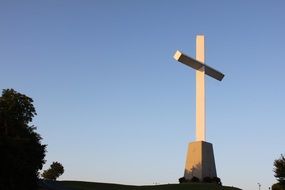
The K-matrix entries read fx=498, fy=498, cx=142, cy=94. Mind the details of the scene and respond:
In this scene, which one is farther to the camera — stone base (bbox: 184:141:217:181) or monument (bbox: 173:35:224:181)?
stone base (bbox: 184:141:217:181)

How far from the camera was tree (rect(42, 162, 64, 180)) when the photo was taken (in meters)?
112

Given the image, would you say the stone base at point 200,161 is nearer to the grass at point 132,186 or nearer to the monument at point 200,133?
the monument at point 200,133

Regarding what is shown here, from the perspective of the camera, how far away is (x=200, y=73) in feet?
246

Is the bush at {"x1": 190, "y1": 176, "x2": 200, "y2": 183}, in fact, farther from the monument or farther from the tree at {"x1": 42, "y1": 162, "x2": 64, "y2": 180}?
the tree at {"x1": 42, "y1": 162, "x2": 64, "y2": 180}

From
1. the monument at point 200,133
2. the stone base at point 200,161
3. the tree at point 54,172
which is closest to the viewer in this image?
the monument at point 200,133

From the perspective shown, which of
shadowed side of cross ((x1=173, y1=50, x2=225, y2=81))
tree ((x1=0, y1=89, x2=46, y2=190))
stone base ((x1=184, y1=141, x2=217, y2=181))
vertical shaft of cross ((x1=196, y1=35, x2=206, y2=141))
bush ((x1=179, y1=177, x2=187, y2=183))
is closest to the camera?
tree ((x1=0, y1=89, x2=46, y2=190))

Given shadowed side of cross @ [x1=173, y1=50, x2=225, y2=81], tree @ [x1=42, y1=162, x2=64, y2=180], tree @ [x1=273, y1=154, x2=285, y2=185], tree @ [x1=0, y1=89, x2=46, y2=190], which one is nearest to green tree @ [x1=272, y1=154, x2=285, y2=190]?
tree @ [x1=273, y1=154, x2=285, y2=185]

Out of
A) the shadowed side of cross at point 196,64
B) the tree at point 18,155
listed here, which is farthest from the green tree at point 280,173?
the tree at point 18,155

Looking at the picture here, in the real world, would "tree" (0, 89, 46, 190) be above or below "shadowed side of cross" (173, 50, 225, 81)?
below

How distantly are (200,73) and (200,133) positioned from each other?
906cm

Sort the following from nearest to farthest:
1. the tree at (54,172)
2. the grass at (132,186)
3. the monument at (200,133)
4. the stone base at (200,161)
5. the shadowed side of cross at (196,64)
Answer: the grass at (132,186)
the shadowed side of cross at (196,64)
the monument at (200,133)
the stone base at (200,161)
the tree at (54,172)

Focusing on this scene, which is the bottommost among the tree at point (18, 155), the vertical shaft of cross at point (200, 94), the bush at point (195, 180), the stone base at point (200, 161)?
the tree at point (18, 155)

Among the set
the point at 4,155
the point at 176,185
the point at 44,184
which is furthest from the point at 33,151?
the point at 176,185

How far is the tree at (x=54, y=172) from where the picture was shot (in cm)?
11212
